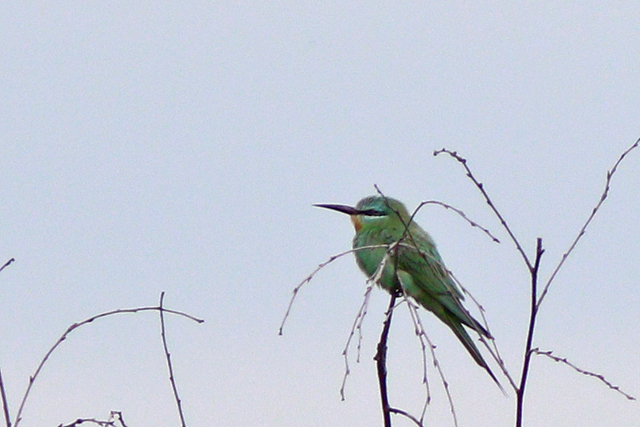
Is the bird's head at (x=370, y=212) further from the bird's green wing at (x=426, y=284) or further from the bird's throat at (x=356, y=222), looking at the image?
the bird's green wing at (x=426, y=284)

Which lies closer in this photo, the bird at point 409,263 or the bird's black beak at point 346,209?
the bird at point 409,263

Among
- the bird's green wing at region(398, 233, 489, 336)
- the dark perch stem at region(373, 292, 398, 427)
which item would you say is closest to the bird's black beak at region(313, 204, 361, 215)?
the bird's green wing at region(398, 233, 489, 336)

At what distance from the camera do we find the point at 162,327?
2.61 m

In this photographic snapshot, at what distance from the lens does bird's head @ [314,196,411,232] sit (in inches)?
241

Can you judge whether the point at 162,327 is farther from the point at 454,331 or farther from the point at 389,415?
the point at 454,331

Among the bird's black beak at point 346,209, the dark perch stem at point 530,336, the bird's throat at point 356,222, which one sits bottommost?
the dark perch stem at point 530,336

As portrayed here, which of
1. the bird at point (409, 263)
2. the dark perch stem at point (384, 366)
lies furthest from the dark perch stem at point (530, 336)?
the bird at point (409, 263)

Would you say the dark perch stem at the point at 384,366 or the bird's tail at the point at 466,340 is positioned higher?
the bird's tail at the point at 466,340

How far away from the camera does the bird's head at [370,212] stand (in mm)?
6129

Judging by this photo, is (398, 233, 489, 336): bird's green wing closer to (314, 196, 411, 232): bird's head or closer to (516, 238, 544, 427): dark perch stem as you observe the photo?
(314, 196, 411, 232): bird's head

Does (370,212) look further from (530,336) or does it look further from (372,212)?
(530,336)

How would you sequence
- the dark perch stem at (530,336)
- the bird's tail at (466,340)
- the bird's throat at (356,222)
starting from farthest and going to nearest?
the bird's throat at (356,222), the bird's tail at (466,340), the dark perch stem at (530,336)

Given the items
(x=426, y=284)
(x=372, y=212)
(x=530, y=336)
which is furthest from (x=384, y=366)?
(x=372, y=212)

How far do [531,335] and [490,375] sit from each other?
2898 millimetres
